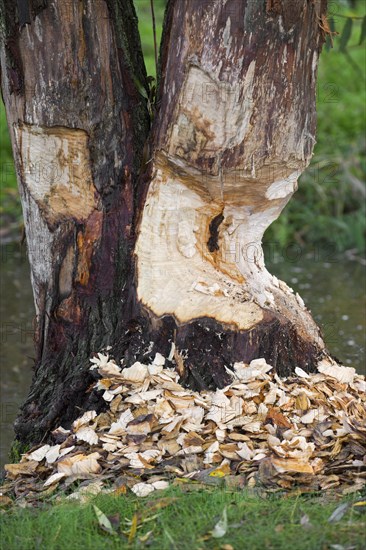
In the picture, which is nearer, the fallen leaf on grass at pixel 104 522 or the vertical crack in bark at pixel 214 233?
the fallen leaf on grass at pixel 104 522

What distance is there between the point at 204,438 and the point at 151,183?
101cm

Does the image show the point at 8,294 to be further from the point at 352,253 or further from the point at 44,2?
the point at 44,2

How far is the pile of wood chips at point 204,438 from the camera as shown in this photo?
2.73 metres

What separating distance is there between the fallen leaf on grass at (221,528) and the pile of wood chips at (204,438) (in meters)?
0.30

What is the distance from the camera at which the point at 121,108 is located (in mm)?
3236

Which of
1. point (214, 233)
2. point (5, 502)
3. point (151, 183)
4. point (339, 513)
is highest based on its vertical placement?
point (151, 183)

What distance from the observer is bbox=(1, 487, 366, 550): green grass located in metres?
2.26

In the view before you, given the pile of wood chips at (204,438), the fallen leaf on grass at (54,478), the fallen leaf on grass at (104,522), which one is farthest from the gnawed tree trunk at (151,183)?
the fallen leaf on grass at (104,522)

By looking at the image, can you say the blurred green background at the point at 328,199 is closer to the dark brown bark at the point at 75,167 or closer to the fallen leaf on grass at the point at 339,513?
the dark brown bark at the point at 75,167

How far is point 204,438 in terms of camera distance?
9.68 ft

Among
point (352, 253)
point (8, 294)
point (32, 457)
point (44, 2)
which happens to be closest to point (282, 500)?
point (32, 457)

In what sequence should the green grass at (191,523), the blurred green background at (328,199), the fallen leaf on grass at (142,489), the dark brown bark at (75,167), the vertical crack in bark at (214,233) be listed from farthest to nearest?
the blurred green background at (328,199)
the vertical crack in bark at (214,233)
the dark brown bark at (75,167)
the fallen leaf on grass at (142,489)
the green grass at (191,523)

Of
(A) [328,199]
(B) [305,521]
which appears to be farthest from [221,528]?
(A) [328,199]

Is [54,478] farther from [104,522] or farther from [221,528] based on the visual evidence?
[221,528]
